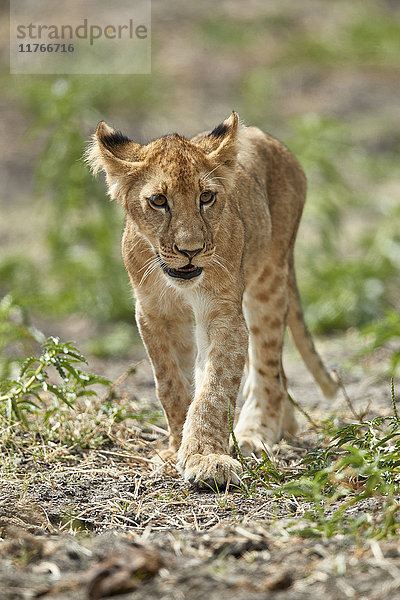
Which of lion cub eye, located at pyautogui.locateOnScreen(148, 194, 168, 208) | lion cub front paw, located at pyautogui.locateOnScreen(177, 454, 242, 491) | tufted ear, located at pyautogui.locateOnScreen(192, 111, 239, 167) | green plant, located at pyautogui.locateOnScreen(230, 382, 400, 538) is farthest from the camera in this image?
tufted ear, located at pyautogui.locateOnScreen(192, 111, 239, 167)

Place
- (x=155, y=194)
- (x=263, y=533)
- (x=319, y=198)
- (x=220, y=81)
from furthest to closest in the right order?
1. (x=220, y=81)
2. (x=319, y=198)
3. (x=155, y=194)
4. (x=263, y=533)

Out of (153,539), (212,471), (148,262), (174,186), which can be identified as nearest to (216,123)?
(148,262)

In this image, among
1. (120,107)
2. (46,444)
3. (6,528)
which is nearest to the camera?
(6,528)

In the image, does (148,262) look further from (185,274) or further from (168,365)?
(168,365)

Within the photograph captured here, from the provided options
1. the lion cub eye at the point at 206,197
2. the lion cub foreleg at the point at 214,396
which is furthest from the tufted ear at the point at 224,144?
the lion cub foreleg at the point at 214,396

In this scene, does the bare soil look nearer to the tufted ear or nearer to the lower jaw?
the lower jaw

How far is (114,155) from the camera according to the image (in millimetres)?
4758

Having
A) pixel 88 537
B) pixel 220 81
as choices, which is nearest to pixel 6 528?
pixel 88 537

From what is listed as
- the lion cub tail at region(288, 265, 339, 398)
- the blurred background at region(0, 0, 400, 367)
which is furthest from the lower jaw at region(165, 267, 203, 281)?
the lion cub tail at region(288, 265, 339, 398)

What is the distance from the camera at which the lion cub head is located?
14.2ft

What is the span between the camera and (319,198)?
977 cm

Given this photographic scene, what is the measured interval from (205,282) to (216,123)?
12.0 metres

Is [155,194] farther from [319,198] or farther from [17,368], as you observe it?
[319,198]

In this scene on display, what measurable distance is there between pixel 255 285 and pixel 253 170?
771 millimetres
